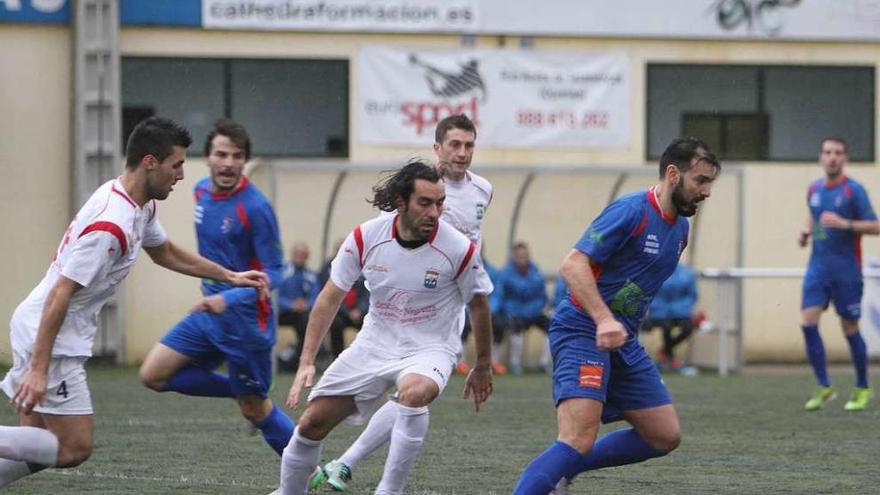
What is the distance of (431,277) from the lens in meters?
7.45

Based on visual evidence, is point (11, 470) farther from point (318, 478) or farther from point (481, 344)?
point (481, 344)

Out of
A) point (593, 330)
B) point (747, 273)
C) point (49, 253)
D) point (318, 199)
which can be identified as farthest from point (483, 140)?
point (593, 330)

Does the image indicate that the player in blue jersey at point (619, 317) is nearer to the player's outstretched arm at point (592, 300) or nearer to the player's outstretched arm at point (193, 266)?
the player's outstretched arm at point (592, 300)

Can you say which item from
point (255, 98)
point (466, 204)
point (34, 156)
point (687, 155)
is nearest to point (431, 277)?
point (687, 155)

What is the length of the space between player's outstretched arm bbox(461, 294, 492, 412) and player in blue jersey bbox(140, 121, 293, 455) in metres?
1.60

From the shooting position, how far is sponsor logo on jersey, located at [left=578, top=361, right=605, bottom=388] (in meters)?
6.92

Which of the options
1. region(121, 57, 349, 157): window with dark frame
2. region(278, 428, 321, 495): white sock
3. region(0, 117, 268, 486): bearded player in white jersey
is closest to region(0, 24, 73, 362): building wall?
region(121, 57, 349, 157): window with dark frame

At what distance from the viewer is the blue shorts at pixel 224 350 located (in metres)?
9.02

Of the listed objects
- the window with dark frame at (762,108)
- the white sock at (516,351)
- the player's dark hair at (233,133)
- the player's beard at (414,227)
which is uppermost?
the window with dark frame at (762,108)

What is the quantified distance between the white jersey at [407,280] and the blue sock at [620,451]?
815 mm

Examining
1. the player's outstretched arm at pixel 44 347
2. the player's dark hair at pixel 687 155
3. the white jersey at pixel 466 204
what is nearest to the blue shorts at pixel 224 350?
the white jersey at pixel 466 204

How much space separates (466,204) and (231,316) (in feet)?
4.95

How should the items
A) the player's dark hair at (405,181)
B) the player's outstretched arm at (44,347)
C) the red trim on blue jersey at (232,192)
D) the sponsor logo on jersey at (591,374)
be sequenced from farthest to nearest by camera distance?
the red trim on blue jersey at (232,192)
the player's dark hair at (405,181)
the sponsor logo on jersey at (591,374)
the player's outstretched arm at (44,347)

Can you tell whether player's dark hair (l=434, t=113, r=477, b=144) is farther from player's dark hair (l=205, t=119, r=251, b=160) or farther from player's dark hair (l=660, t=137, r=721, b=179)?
player's dark hair (l=660, t=137, r=721, b=179)
